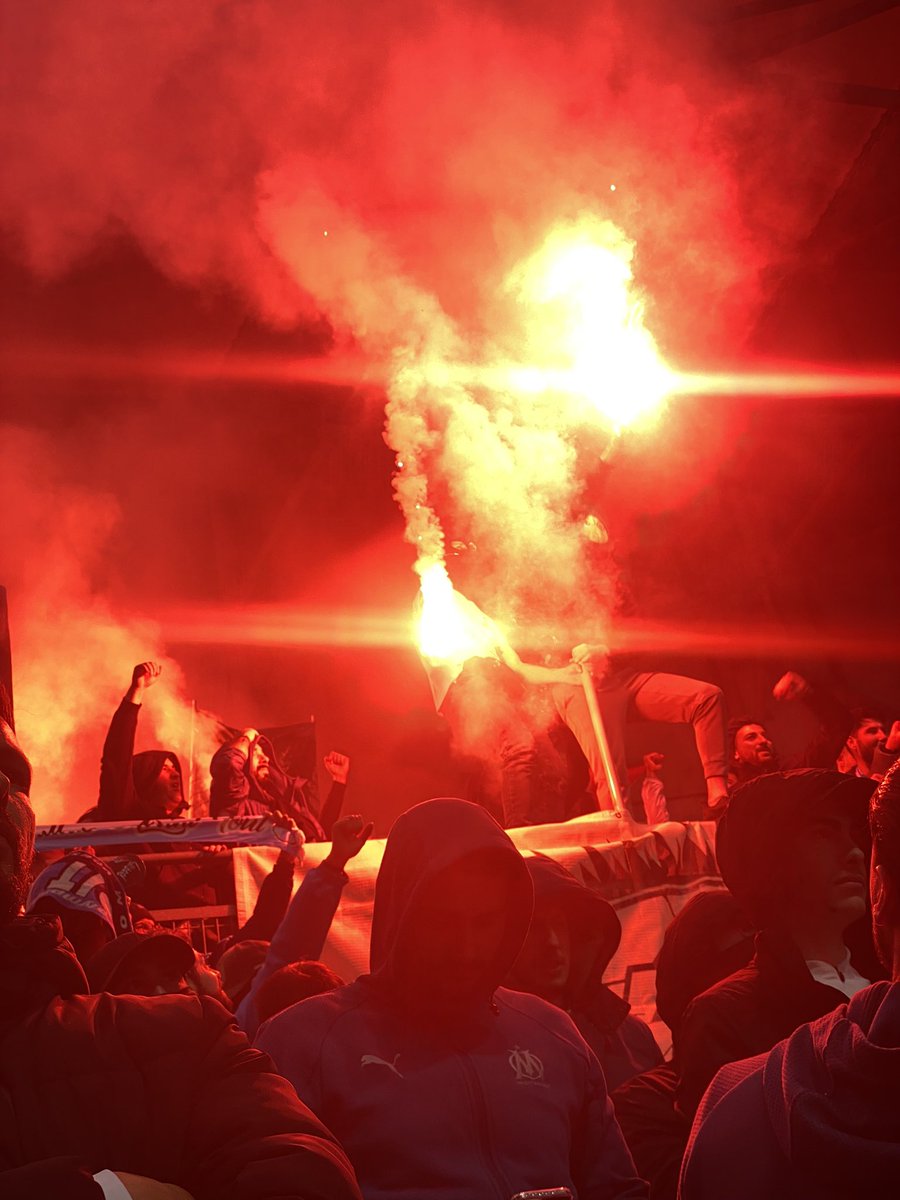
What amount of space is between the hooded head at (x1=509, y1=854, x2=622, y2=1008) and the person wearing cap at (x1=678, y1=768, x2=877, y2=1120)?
78 cm

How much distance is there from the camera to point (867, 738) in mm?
6664

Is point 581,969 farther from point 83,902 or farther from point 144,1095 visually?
point 144,1095

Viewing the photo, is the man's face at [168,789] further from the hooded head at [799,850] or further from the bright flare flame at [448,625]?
the hooded head at [799,850]

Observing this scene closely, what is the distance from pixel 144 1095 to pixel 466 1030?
115 centimetres

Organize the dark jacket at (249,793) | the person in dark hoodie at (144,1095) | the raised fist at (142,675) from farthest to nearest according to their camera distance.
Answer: the raised fist at (142,675)
the dark jacket at (249,793)
the person in dark hoodie at (144,1095)

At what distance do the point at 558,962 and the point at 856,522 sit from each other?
6.99 meters

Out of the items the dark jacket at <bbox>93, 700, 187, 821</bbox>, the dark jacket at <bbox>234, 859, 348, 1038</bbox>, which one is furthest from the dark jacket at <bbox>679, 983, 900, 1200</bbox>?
the dark jacket at <bbox>93, 700, 187, 821</bbox>

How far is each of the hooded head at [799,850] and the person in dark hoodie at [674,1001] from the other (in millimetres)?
403

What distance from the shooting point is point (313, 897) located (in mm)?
3947

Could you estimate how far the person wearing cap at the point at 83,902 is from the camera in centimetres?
382

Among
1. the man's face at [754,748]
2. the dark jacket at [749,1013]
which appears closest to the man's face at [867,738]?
the man's face at [754,748]

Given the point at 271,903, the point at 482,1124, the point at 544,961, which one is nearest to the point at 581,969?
the point at 544,961

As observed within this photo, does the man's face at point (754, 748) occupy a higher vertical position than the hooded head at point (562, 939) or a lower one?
higher

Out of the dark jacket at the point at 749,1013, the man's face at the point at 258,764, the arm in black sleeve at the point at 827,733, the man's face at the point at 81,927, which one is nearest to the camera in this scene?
the dark jacket at the point at 749,1013
